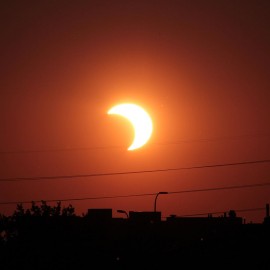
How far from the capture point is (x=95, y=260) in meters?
47.7

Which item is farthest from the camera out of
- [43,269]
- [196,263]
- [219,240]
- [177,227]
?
[177,227]

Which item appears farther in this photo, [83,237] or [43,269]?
[83,237]

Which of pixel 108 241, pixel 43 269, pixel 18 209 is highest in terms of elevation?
pixel 18 209

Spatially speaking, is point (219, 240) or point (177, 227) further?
point (177, 227)

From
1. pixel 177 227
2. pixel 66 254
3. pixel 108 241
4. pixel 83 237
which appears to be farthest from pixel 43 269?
pixel 177 227

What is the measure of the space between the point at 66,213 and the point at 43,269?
14.7 m

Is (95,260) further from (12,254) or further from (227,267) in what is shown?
(227,267)

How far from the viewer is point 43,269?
147ft

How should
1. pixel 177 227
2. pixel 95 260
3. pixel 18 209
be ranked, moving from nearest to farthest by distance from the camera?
1. pixel 95 260
2. pixel 18 209
3. pixel 177 227

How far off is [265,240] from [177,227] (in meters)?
30.5

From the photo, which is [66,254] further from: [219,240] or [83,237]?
[219,240]

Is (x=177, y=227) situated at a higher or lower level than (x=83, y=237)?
higher

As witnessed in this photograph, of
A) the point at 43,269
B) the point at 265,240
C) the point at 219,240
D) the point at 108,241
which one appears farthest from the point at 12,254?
the point at 265,240

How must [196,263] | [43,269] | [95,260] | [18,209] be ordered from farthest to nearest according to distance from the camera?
[18,209]
[196,263]
[95,260]
[43,269]
